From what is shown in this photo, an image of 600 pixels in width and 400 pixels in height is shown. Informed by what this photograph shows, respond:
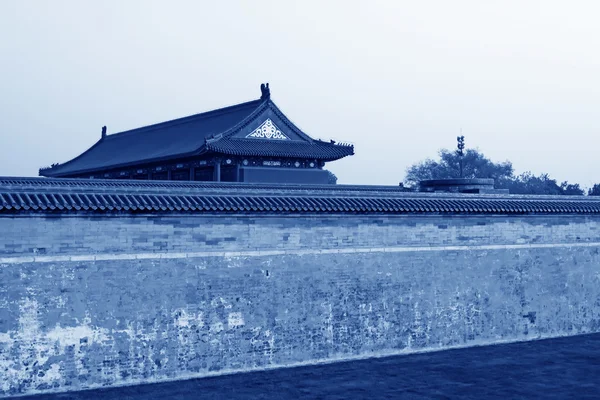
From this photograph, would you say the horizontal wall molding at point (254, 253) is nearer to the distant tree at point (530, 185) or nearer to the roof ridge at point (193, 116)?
the roof ridge at point (193, 116)

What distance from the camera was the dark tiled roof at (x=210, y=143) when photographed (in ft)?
76.5

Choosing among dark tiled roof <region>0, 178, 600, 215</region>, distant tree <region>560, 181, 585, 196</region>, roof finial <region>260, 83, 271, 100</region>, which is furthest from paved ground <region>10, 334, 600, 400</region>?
distant tree <region>560, 181, 585, 196</region>

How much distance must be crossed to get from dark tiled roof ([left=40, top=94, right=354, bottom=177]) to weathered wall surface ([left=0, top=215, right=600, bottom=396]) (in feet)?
27.9

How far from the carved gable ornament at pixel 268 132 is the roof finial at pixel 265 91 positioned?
803 mm

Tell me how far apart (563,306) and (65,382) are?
38.1 ft

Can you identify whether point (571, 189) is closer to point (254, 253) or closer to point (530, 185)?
point (530, 185)

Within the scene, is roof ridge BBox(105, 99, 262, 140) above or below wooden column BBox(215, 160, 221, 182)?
above

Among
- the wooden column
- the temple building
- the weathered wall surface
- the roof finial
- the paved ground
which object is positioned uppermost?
the roof finial

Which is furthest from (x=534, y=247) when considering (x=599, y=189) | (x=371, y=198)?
(x=599, y=189)

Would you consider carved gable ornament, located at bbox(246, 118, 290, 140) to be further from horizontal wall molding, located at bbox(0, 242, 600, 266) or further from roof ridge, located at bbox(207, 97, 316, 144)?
horizontal wall molding, located at bbox(0, 242, 600, 266)

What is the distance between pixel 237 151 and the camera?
22.9m

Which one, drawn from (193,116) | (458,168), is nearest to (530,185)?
(458,168)

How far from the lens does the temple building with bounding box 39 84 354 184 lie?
23.4 metres

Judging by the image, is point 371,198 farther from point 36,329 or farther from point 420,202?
point 36,329
